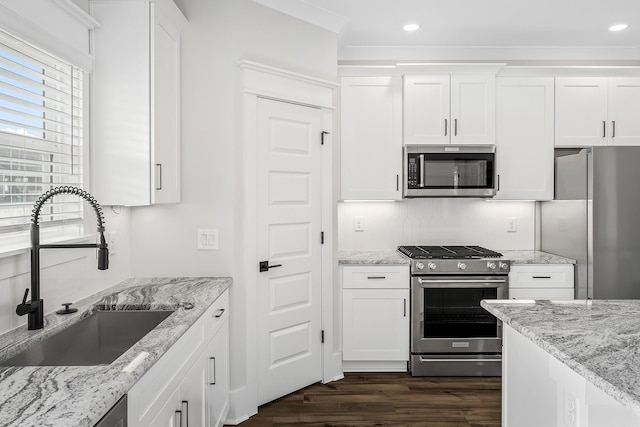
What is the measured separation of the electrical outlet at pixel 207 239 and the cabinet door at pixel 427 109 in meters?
1.79

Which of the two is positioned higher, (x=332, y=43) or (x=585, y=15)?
(x=585, y=15)

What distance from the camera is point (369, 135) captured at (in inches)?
143

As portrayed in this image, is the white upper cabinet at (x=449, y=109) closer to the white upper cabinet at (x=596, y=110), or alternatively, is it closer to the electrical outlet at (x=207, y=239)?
the white upper cabinet at (x=596, y=110)

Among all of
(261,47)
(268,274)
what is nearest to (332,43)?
(261,47)

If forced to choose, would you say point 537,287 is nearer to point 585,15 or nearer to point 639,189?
point 639,189

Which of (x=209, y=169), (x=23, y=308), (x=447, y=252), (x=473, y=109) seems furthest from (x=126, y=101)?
(x=473, y=109)

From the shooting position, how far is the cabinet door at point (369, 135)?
11.9ft

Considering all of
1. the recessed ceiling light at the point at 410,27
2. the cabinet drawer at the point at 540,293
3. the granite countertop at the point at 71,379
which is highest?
the recessed ceiling light at the point at 410,27

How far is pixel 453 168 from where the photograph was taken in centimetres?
360

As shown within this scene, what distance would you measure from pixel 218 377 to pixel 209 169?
3.95 ft

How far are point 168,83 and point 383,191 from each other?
1.92 metres

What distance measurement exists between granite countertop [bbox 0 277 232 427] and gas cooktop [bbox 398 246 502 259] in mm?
1980

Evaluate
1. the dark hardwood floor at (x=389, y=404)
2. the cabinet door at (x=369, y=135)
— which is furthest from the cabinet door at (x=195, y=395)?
the cabinet door at (x=369, y=135)

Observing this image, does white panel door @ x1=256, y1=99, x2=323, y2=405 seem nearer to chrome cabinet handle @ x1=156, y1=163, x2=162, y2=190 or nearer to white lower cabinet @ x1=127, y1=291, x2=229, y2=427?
white lower cabinet @ x1=127, y1=291, x2=229, y2=427
